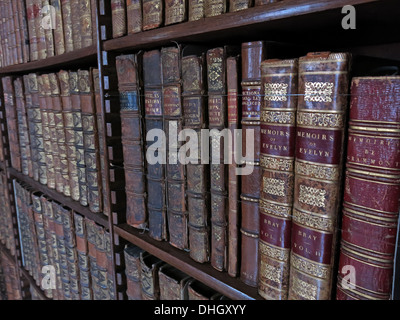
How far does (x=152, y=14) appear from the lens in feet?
2.10

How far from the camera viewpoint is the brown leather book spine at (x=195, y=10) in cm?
56

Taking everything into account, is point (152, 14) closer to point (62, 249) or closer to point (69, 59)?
point (69, 59)

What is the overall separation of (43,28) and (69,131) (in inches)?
14.5

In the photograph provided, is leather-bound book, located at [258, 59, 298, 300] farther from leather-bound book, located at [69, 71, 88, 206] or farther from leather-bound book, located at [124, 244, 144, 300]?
leather-bound book, located at [69, 71, 88, 206]

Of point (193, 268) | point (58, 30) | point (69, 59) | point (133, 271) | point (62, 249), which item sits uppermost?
point (58, 30)

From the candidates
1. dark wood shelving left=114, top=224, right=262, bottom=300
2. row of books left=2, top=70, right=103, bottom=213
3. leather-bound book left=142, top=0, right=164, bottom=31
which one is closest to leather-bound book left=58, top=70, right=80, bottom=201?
row of books left=2, top=70, right=103, bottom=213

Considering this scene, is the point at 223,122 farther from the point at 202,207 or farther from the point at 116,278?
the point at 116,278

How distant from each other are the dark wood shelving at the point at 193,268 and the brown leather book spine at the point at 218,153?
0.02m

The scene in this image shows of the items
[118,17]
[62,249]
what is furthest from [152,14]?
[62,249]

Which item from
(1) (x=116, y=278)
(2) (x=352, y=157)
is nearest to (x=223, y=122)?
(2) (x=352, y=157)

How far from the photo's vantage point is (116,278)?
2.98 ft

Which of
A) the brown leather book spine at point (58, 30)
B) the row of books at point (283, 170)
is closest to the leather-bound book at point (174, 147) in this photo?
the row of books at point (283, 170)

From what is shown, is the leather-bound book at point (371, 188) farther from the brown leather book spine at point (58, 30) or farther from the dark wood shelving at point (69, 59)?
the brown leather book spine at point (58, 30)

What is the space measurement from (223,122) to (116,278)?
0.61 meters
